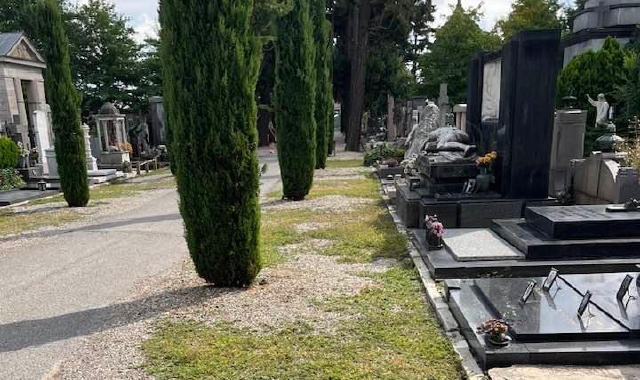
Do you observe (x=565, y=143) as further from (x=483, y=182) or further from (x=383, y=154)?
(x=383, y=154)

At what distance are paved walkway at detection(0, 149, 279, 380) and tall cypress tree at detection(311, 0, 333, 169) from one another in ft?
29.1

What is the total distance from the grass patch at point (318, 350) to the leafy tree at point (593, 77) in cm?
1305

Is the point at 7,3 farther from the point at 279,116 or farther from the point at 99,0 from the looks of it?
the point at 279,116

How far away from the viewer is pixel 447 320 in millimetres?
3871

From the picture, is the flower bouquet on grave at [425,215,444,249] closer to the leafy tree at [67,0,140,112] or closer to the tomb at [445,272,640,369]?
the tomb at [445,272,640,369]

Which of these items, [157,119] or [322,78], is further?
[157,119]

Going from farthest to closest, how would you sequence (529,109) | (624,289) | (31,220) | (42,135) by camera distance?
(42,135) < (31,220) < (529,109) < (624,289)

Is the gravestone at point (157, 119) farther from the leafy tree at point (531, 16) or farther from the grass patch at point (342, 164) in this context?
the leafy tree at point (531, 16)

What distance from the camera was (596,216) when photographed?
525 centimetres

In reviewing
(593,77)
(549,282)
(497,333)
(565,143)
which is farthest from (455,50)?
(497,333)

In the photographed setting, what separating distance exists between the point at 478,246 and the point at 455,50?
77.1 feet

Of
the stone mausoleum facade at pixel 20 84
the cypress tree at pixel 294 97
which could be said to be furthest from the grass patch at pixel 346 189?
the stone mausoleum facade at pixel 20 84

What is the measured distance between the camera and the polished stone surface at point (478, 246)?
201 inches

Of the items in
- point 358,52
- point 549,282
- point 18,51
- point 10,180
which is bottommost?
point 549,282
